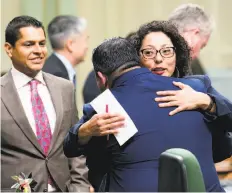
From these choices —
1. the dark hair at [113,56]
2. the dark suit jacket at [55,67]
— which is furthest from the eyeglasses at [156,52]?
the dark suit jacket at [55,67]

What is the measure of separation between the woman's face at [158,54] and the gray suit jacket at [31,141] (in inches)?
29.2

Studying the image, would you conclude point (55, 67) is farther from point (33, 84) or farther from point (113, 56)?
point (113, 56)

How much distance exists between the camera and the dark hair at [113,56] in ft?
9.17

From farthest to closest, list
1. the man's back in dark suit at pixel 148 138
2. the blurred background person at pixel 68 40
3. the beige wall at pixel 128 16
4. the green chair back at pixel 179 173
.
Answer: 1. the beige wall at pixel 128 16
2. the blurred background person at pixel 68 40
3. the man's back in dark suit at pixel 148 138
4. the green chair back at pixel 179 173

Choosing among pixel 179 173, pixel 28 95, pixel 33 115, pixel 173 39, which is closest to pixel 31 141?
pixel 33 115

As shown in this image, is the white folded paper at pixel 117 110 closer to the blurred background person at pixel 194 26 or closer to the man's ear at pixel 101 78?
the man's ear at pixel 101 78

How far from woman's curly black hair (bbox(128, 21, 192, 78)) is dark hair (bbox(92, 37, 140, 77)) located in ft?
0.51

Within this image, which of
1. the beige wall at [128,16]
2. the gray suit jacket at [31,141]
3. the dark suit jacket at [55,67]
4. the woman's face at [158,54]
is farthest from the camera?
the beige wall at [128,16]

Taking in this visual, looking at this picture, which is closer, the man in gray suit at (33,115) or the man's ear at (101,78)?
the man's ear at (101,78)

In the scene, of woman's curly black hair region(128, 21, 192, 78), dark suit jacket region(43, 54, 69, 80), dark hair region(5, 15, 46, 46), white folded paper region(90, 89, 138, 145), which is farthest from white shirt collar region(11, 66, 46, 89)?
dark suit jacket region(43, 54, 69, 80)

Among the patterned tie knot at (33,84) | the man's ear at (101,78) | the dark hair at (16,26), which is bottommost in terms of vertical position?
the patterned tie knot at (33,84)

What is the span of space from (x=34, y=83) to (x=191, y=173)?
149 centimetres

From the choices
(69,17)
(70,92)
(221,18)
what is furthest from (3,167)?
(221,18)

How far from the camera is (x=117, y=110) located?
2.73m
